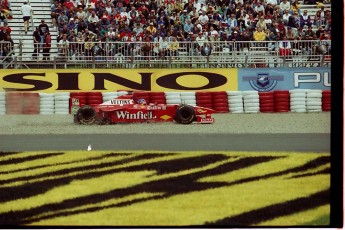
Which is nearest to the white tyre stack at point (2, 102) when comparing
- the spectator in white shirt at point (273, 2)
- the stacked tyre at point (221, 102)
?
the stacked tyre at point (221, 102)

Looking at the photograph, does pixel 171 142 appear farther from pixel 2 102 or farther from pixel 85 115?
pixel 2 102

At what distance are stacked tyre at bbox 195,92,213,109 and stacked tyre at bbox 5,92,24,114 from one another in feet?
16.4

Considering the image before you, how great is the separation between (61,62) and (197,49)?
166 inches

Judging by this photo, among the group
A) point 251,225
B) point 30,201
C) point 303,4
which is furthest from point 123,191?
point 303,4

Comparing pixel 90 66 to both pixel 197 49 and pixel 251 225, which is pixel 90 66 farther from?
pixel 251 225

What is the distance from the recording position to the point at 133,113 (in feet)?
64.1

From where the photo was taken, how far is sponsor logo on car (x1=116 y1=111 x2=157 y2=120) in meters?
19.5

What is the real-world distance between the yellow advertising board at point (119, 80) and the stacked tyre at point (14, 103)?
1.20 meters

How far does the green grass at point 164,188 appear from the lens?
1034 centimetres

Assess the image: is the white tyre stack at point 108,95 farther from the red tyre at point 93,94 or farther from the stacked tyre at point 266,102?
the stacked tyre at point 266,102

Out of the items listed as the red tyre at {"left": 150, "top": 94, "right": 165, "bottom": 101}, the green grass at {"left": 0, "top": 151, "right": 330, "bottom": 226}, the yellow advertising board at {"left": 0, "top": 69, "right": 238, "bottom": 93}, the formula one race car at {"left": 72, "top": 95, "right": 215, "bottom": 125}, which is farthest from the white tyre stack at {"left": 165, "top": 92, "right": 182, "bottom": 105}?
the green grass at {"left": 0, "top": 151, "right": 330, "bottom": 226}

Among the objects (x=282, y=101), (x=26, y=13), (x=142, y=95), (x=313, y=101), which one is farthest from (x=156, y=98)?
(x=26, y=13)

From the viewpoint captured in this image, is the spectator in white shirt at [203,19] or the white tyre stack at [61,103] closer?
the white tyre stack at [61,103]

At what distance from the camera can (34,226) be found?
10.0 m
